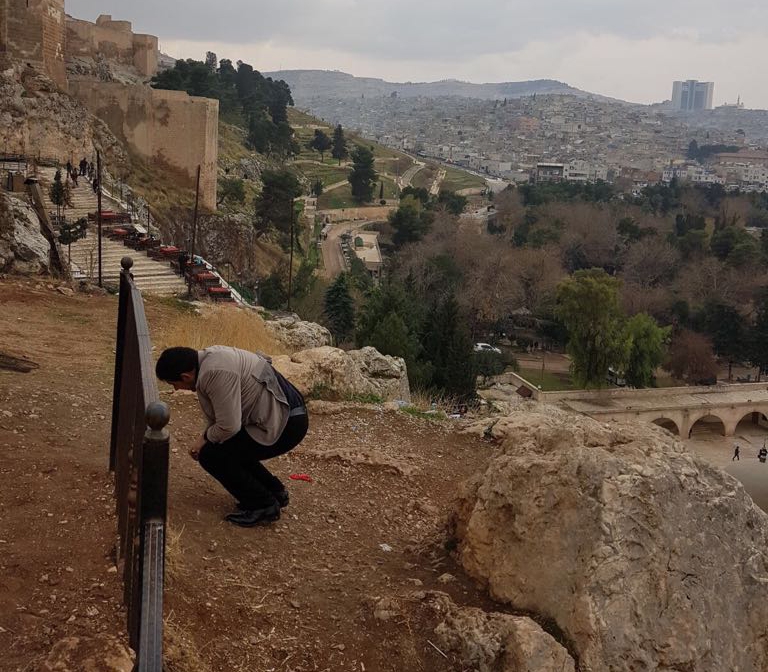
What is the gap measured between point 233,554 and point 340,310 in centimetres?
2262

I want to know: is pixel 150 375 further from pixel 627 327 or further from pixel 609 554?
pixel 627 327

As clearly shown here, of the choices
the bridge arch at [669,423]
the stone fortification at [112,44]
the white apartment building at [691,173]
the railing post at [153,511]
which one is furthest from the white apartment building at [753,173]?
the railing post at [153,511]

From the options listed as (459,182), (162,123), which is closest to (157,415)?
(162,123)

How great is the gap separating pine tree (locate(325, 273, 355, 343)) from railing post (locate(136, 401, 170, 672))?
2348 cm

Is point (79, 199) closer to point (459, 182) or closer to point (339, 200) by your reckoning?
point (339, 200)

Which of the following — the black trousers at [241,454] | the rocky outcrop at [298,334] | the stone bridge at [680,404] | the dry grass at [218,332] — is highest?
the black trousers at [241,454]

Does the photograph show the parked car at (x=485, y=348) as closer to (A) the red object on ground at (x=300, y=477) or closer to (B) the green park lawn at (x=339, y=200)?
(B) the green park lawn at (x=339, y=200)

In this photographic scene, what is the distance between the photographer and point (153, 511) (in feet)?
6.54

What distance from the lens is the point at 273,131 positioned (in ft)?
161

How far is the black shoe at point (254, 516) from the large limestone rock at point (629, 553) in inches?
35.9

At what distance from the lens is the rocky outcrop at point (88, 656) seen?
2.28 meters

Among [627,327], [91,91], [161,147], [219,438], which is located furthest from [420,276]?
[219,438]

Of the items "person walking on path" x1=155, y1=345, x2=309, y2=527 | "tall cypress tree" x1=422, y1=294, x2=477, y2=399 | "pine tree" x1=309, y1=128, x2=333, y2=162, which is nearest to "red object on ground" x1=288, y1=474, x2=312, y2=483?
"person walking on path" x1=155, y1=345, x2=309, y2=527

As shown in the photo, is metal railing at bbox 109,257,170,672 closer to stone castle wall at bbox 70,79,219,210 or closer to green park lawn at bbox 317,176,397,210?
stone castle wall at bbox 70,79,219,210
